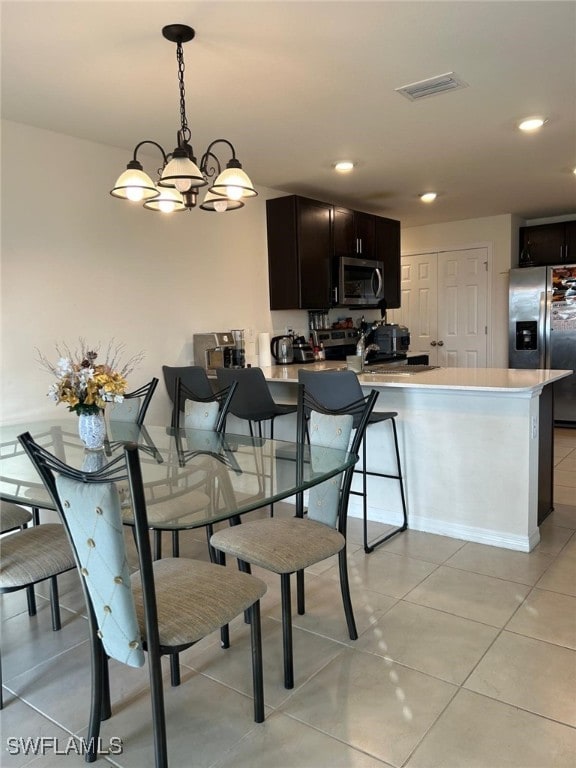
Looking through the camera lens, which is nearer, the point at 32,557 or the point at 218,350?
the point at 32,557

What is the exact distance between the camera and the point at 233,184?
7.30 ft

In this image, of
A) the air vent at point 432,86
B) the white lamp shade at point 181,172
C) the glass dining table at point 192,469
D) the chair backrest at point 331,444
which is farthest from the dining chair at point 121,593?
the air vent at point 432,86

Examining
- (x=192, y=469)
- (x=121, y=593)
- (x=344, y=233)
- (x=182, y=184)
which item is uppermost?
(x=344, y=233)

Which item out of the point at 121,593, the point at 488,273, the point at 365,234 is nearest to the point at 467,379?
the point at 121,593

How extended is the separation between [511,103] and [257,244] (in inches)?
88.2

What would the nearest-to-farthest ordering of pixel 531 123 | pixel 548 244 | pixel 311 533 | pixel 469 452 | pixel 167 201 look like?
pixel 311 533, pixel 167 201, pixel 469 452, pixel 531 123, pixel 548 244

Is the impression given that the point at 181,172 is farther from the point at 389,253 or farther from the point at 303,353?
the point at 389,253

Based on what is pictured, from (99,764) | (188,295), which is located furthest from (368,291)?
(99,764)

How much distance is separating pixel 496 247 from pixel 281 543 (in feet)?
17.7

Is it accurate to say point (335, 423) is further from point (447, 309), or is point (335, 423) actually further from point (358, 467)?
point (447, 309)

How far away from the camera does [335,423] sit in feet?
7.48

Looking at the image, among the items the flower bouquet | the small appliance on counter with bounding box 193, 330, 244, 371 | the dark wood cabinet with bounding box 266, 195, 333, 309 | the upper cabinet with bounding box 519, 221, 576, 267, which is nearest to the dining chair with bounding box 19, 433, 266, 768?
the flower bouquet

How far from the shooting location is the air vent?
2.62 m

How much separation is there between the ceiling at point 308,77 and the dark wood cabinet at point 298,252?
1.51 ft
